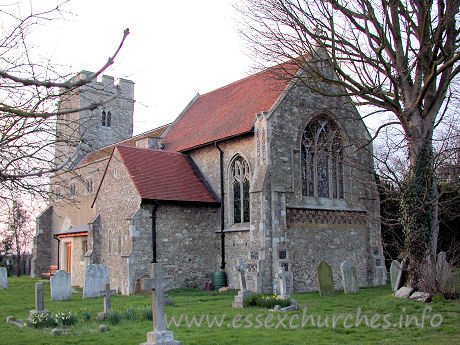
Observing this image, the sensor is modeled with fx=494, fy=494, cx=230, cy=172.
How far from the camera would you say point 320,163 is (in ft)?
69.4

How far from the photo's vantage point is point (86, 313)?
1238cm

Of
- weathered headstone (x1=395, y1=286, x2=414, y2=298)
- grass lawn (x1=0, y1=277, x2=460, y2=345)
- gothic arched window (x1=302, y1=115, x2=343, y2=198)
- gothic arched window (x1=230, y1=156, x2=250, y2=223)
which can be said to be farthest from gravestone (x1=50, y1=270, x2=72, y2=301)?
weathered headstone (x1=395, y1=286, x2=414, y2=298)

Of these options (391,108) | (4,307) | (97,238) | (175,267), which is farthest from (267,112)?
(4,307)

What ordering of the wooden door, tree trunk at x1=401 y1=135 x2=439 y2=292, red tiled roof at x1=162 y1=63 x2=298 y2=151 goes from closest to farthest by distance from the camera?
tree trunk at x1=401 y1=135 x2=439 y2=292, red tiled roof at x1=162 y1=63 x2=298 y2=151, the wooden door

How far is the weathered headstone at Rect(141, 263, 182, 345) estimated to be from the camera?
7.85 metres

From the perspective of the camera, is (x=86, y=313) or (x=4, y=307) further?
(x=4, y=307)

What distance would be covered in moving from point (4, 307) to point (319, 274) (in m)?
10.1

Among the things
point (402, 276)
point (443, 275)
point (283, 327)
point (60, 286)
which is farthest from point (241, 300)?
point (60, 286)

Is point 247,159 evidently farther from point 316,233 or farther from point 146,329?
point 146,329

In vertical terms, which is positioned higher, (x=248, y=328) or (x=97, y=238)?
(x=97, y=238)

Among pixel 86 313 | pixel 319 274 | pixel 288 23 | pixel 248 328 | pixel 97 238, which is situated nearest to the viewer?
pixel 248 328

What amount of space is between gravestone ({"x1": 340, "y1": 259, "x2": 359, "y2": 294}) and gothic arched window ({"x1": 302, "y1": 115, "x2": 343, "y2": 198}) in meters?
4.10

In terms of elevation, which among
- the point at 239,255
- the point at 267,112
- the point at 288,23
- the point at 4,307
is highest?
the point at 288,23

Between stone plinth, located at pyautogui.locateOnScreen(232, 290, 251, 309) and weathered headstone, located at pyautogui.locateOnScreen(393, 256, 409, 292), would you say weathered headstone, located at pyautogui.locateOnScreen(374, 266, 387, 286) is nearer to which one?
weathered headstone, located at pyautogui.locateOnScreen(393, 256, 409, 292)
